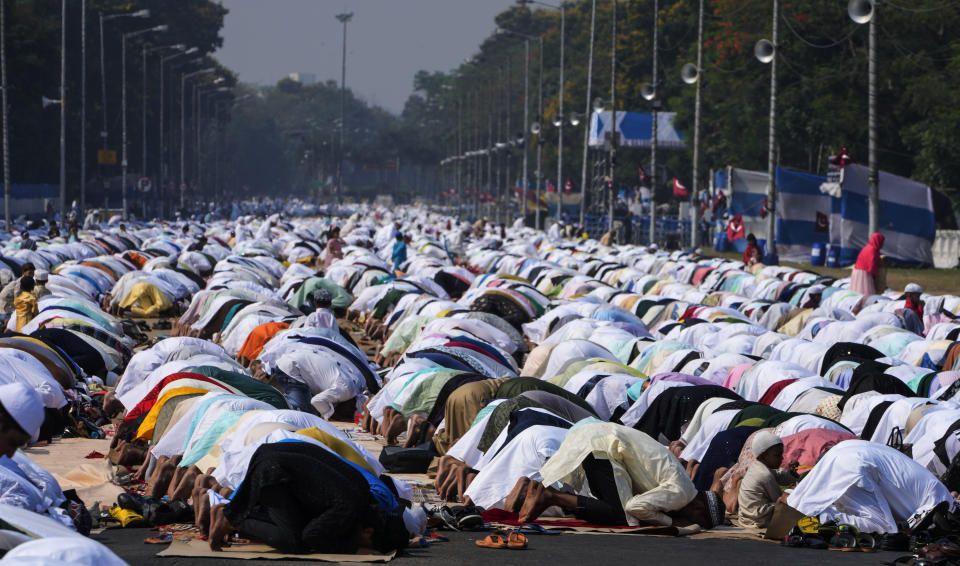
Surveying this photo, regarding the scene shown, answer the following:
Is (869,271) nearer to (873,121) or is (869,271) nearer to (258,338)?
(873,121)

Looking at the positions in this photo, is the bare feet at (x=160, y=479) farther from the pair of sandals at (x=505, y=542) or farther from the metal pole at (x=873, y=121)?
the metal pole at (x=873, y=121)

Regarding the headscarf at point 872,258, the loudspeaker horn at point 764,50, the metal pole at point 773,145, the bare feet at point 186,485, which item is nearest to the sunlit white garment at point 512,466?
the bare feet at point 186,485

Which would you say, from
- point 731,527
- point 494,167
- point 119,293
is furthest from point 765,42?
point 494,167

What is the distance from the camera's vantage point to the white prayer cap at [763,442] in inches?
430

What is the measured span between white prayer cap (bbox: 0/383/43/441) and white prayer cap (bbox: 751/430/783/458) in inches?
217

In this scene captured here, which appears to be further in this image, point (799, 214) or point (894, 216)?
point (799, 214)

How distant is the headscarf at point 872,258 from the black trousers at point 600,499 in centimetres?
1339

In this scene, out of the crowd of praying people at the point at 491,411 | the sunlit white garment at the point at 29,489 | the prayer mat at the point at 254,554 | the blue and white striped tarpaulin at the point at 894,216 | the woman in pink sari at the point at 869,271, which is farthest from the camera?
the blue and white striped tarpaulin at the point at 894,216

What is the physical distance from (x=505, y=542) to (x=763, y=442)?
2446 millimetres

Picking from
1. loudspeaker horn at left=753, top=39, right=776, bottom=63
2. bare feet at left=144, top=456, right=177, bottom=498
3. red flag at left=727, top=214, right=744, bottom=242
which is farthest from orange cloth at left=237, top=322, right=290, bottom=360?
red flag at left=727, top=214, right=744, bottom=242

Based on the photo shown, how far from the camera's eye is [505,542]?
9.54 meters

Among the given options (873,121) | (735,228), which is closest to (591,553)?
(873,121)

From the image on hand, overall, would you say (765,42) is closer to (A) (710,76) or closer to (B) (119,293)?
(B) (119,293)

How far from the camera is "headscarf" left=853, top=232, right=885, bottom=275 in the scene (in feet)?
75.3
